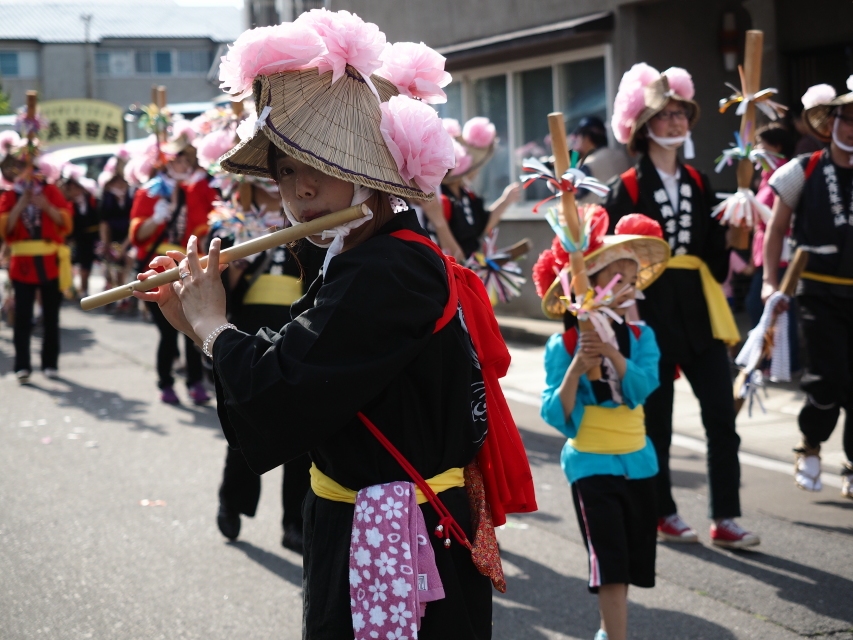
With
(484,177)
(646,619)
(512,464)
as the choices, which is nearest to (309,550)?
(512,464)

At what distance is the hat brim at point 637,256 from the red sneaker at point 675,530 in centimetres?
126

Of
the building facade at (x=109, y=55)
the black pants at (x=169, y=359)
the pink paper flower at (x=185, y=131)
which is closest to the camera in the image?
the pink paper flower at (x=185, y=131)

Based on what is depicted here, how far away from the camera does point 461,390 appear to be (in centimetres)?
216

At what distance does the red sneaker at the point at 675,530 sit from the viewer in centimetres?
472

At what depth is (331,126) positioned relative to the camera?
2.10 metres

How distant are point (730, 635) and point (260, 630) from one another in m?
1.82

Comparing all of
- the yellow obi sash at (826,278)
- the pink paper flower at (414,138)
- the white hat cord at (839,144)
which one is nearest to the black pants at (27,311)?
the yellow obi sash at (826,278)

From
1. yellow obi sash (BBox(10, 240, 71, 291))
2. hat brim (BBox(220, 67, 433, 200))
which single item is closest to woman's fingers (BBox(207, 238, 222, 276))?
hat brim (BBox(220, 67, 433, 200))

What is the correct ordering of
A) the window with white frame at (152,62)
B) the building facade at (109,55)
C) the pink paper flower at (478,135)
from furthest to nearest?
the window with white frame at (152,62) → the building facade at (109,55) → the pink paper flower at (478,135)

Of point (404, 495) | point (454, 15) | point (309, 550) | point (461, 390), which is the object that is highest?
point (454, 15)

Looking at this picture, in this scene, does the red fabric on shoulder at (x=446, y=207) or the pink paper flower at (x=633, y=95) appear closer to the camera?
the pink paper flower at (x=633, y=95)

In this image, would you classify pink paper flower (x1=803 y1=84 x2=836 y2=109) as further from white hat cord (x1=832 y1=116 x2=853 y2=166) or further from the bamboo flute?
the bamboo flute

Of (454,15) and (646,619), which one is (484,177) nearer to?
(454,15)

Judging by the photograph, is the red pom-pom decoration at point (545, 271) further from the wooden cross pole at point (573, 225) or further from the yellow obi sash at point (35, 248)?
the yellow obi sash at point (35, 248)
